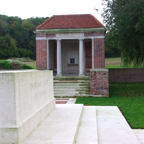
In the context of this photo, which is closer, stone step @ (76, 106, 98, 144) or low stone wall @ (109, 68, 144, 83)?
stone step @ (76, 106, 98, 144)

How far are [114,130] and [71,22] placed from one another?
46.7 feet

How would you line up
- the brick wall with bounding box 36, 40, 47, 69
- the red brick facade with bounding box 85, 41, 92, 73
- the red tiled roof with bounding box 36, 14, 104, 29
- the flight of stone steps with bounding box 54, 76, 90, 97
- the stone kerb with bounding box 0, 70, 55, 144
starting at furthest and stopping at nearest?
the red brick facade with bounding box 85, 41, 92, 73, the red tiled roof with bounding box 36, 14, 104, 29, the brick wall with bounding box 36, 40, 47, 69, the flight of stone steps with bounding box 54, 76, 90, 97, the stone kerb with bounding box 0, 70, 55, 144

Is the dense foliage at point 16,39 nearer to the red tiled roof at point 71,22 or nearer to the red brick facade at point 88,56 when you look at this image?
the red tiled roof at point 71,22

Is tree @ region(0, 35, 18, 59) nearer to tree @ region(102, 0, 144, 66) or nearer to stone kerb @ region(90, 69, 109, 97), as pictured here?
tree @ region(102, 0, 144, 66)

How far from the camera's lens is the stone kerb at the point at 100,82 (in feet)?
43.6

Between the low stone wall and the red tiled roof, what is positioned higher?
the red tiled roof

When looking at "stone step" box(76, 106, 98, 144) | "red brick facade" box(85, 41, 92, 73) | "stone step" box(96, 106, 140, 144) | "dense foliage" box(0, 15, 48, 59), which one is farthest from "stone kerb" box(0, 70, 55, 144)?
"dense foliage" box(0, 15, 48, 59)

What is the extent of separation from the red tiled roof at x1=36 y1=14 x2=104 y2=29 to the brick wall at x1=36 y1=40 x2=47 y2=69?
1473 millimetres

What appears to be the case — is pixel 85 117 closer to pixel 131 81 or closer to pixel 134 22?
pixel 134 22

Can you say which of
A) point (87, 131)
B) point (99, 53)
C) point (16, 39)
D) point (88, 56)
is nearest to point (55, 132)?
point (87, 131)

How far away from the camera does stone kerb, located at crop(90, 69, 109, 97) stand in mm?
13289

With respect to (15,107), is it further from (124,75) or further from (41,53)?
(124,75)

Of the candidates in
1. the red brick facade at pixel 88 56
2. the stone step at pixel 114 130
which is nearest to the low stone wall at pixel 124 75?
the red brick facade at pixel 88 56

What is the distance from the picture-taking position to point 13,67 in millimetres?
16906
